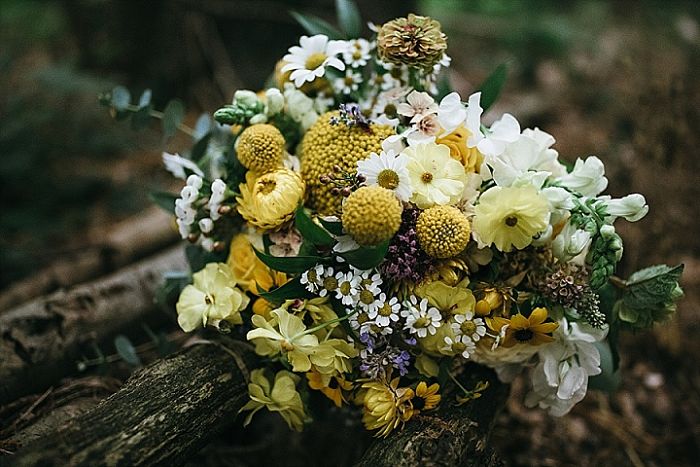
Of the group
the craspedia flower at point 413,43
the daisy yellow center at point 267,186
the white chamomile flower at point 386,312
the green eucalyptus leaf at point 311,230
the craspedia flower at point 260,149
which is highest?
the craspedia flower at point 413,43

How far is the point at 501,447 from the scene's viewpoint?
1.73 m

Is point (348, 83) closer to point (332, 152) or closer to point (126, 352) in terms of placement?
point (332, 152)

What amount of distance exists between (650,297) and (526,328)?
0.28 m

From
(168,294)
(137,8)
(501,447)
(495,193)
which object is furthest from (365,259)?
(137,8)

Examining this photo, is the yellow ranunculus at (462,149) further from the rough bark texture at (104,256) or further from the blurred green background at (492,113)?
the rough bark texture at (104,256)

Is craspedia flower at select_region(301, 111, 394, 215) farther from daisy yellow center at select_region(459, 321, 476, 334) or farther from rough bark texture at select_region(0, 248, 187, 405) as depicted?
rough bark texture at select_region(0, 248, 187, 405)

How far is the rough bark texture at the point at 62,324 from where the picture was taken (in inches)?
57.5

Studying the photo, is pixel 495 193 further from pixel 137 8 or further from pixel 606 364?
pixel 137 8

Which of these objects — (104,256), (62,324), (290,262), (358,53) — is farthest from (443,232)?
(104,256)

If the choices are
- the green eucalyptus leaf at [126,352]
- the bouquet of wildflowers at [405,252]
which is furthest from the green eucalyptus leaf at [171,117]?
the green eucalyptus leaf at [126,352]

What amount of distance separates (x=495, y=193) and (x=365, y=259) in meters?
0.27

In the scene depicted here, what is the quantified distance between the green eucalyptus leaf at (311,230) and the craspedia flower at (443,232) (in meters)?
0.18

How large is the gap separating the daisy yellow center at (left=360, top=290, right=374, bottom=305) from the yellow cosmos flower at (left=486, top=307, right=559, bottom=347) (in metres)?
0.23

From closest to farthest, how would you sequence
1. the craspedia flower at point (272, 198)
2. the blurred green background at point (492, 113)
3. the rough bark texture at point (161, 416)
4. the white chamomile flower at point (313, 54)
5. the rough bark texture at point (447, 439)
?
1. the rough bark texture at point (161, 416)
2. the rough bark texture at point (447, 439)
3. the craspedia flower at point (272, 198)
4. the white chamomile flower at point (313, 54)
5. the blurred green background at point (492, 113)
